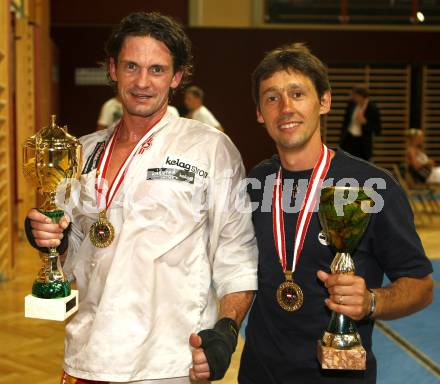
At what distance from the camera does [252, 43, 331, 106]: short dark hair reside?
85.4 inches

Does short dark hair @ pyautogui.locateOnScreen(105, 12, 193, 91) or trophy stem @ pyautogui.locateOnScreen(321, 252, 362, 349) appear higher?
short dark hair @ pyautogui.locateOnScreen(105, 12, 193, 91)

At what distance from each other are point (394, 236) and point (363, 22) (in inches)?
478

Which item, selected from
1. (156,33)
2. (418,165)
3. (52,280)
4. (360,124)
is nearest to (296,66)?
(156,33)

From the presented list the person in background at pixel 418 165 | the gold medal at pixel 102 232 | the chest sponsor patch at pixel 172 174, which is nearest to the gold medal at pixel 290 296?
the chest sponsor patch at pixel 172 174

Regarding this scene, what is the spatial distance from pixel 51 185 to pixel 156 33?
58 centimetres

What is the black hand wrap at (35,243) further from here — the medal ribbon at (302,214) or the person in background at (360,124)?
the person in background at (360,124)

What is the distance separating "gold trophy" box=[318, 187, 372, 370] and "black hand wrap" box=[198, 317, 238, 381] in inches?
9.7

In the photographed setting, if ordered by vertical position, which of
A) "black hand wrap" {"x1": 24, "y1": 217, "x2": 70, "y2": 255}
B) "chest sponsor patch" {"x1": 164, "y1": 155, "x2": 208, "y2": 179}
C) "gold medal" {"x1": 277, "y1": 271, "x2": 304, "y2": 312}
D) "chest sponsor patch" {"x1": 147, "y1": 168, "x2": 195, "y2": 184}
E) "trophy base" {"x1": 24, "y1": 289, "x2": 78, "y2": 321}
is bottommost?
"trophy base" {"x1": 24, "y1": 289, "x2": 78, "y2": 321}

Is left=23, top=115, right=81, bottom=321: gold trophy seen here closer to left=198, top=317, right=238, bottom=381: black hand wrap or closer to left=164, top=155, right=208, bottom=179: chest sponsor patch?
left=164, top=155, right=208, bottom=179: chest sponsor patch

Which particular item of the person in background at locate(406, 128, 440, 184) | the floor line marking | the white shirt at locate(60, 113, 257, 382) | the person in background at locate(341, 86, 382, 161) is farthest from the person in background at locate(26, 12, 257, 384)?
the person in background at locate(341, 86, 382, 161)

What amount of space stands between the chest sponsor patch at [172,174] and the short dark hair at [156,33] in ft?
1.15

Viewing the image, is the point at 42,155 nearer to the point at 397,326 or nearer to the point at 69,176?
the point at 69,176

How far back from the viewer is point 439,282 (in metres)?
6.25

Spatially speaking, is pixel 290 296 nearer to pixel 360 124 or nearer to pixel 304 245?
pixel 304 245
